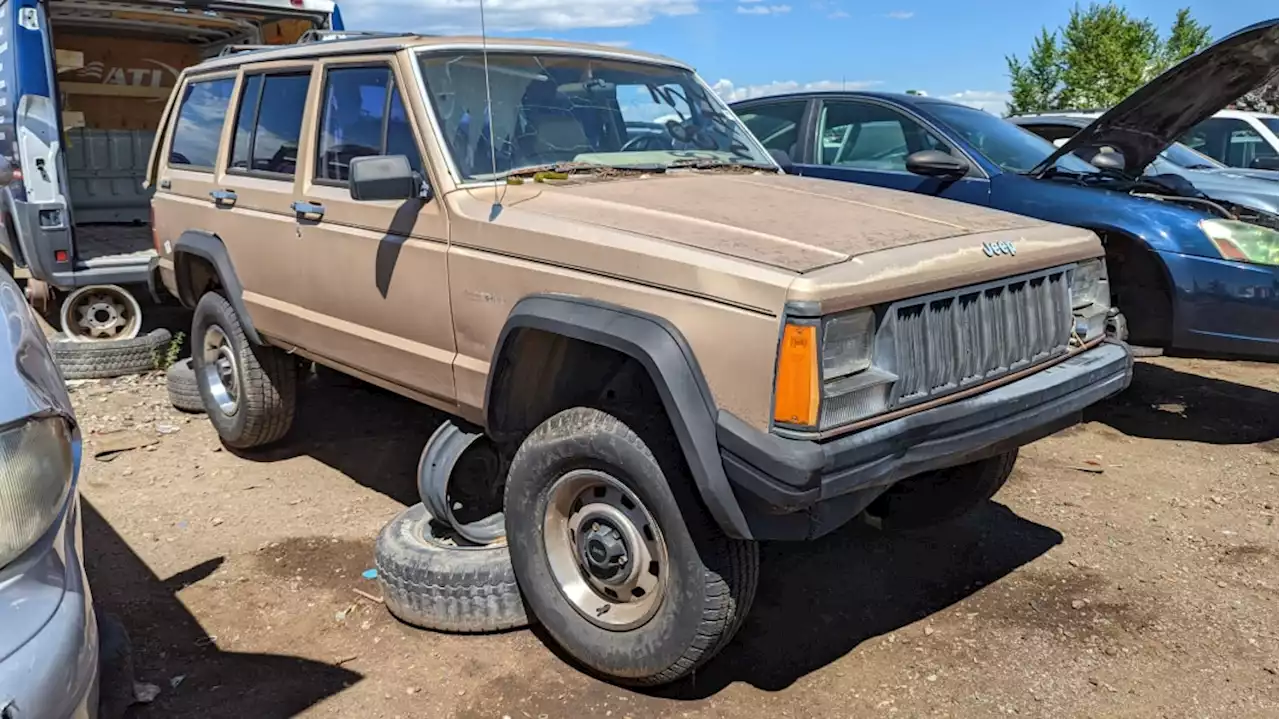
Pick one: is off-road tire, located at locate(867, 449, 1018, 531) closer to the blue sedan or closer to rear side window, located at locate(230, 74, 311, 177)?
the blue sedan

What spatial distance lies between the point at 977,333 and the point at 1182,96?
337cm

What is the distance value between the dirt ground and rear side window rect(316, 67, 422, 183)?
5.47ft

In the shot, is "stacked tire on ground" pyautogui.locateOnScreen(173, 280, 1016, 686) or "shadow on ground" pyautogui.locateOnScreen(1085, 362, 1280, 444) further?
"shadow on ground" pyautogui.locateOnScreen(1085, 362, 1280, 444)

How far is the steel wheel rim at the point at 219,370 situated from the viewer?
5.42m

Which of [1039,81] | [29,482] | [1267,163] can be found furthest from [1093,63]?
[29,482]

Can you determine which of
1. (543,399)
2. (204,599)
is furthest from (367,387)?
(543,399)

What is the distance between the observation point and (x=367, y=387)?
660cm

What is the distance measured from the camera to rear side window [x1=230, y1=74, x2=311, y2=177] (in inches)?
180

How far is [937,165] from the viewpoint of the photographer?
5.89 m

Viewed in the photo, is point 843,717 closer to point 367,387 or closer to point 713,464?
point 713,464

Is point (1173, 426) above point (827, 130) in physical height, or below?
below

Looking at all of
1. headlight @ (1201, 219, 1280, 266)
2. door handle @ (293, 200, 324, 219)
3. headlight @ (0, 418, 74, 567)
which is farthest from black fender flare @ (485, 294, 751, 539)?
headlight @ (1201, 219, 1280, 266)

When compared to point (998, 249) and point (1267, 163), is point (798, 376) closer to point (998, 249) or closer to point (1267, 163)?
point (998, 249)

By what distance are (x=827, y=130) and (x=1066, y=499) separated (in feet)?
10.4
